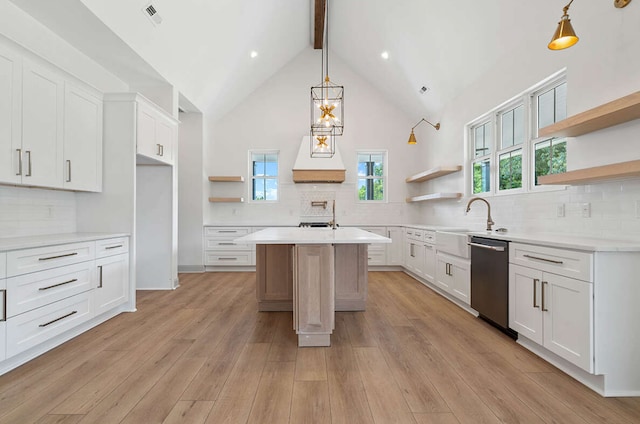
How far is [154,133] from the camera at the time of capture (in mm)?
3963

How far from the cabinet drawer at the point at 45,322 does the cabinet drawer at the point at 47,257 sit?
31 centimetres

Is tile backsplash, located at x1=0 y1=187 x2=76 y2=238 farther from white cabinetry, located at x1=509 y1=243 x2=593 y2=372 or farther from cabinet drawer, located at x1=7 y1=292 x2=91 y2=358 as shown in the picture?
white cabinetry, located at x1=509 y1=243 x2=593 y2=372

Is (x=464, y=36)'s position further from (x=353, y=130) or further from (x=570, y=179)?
(x=353, y=130)

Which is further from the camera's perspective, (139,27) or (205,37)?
(205,37)

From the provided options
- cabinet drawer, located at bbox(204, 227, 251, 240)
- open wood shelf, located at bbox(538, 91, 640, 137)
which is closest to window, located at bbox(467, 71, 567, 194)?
open wood shelf, located at bbox(538, 91, 640, 137)

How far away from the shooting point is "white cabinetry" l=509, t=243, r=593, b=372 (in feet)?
6.36

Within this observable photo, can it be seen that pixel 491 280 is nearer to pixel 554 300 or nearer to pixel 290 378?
pixel 554 300

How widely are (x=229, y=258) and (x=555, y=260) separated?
4.94m

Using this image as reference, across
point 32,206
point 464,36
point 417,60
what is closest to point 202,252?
point 32,206

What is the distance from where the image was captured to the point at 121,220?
3.46m

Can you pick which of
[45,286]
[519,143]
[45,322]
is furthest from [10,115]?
[519,143]

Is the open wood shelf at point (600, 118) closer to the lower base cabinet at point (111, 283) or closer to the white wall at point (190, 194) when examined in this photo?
the lower base cabinet at point (111, 283)

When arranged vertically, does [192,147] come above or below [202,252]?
above

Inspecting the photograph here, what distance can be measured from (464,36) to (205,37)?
3322mm
